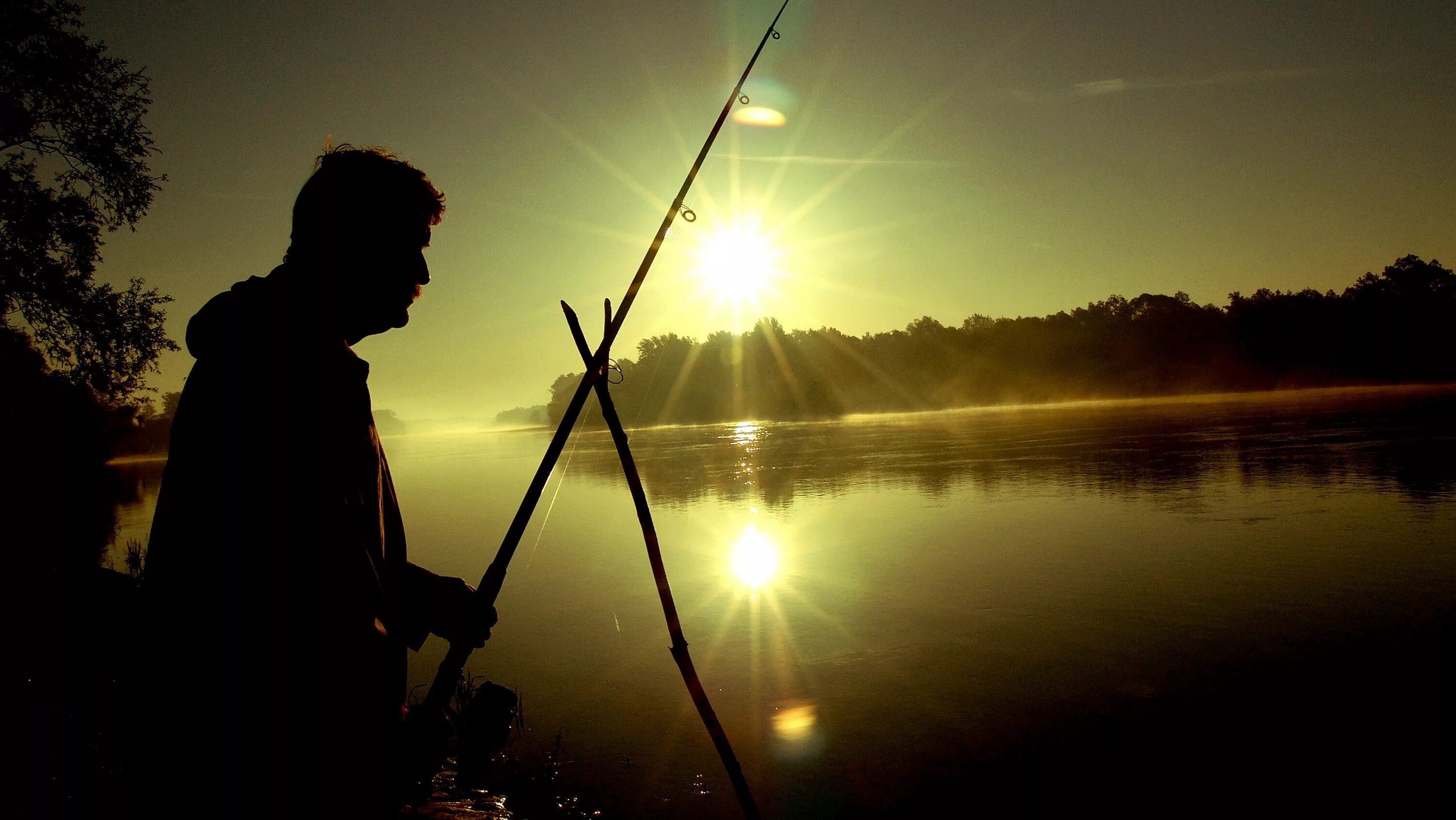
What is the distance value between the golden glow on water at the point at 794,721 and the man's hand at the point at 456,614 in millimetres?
3248

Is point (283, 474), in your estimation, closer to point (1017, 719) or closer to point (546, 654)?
point (1017, 719)

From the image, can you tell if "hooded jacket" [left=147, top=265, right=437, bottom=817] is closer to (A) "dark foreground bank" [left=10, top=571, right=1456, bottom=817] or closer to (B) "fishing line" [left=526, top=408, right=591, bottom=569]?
(A) "dark foreground bank" [left=10, top=571, right=1456, bottom=817]

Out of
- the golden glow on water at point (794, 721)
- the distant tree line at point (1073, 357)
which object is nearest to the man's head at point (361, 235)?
the golden glow on water at point (794, 721)

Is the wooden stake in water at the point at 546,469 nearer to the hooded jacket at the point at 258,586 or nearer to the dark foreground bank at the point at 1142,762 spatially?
the hooded jacket at the point at 258,586

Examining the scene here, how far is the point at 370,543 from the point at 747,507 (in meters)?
13.4

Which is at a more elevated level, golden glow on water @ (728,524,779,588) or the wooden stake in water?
the wooden stake in water

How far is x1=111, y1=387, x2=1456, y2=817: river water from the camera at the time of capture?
4.96m

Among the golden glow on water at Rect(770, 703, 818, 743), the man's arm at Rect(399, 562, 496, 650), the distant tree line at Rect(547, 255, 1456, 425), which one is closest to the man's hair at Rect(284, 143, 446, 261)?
the man's arm at Rect(399, 562, 496, 650)

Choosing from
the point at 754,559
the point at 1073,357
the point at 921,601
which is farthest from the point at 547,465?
the point at 1073,357

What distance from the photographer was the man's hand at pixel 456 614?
2438 mm

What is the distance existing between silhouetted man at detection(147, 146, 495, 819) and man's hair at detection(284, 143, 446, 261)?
24cm

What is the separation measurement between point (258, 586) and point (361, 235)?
0.98 metres

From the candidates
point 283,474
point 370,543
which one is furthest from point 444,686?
point 283,474

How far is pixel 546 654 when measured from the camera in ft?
23.7
